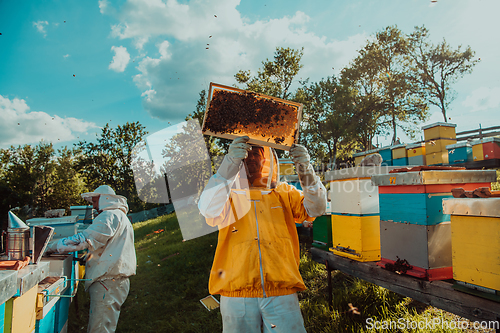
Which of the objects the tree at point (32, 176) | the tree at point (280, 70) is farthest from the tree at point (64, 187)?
the tree at point (280, 70)

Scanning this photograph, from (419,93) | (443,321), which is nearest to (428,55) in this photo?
(419,93)

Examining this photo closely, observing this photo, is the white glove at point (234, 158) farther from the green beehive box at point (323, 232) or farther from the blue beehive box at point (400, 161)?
the blue beehive box at point (400, 161)

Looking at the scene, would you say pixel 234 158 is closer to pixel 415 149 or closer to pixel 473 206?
pixel 473 206

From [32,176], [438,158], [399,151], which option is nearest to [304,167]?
[438,158]

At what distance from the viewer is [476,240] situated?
6.38 ft

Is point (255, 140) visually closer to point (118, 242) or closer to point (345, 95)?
point (118, 242)

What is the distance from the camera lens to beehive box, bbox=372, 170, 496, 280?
2.43 metres

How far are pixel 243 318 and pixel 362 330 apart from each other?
6.57 feet

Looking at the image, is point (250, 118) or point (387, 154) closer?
point (250, 118)

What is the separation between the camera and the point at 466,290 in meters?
1.99

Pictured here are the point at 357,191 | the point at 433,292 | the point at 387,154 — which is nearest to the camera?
the point at 433,292

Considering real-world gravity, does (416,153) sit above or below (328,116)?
below

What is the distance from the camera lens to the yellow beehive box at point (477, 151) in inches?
336

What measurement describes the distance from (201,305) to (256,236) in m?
3.60
